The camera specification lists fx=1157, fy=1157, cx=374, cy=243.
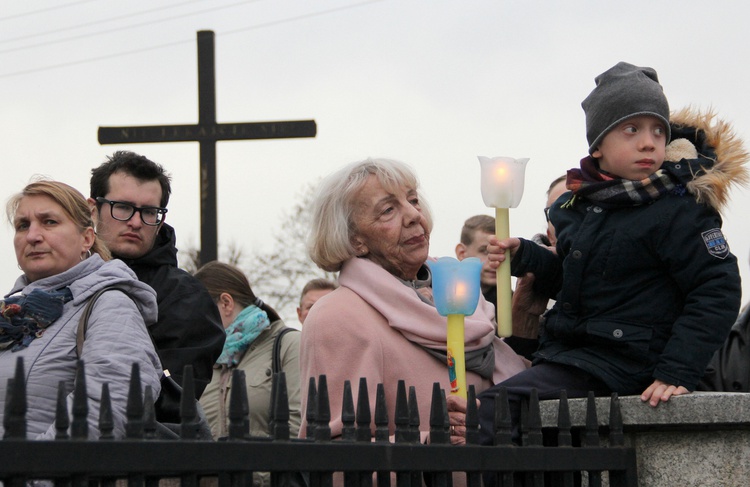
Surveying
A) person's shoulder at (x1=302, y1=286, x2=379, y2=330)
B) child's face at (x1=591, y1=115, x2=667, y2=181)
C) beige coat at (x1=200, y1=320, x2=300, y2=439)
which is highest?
child's face at (x1=591, y1=115, x2=667, y2=181)

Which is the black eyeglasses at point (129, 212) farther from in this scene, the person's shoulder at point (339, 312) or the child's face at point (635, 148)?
the child's face at point (635, 148)

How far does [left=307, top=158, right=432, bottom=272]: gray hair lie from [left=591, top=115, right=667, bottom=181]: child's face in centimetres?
82

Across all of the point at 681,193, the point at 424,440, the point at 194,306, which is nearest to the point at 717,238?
the point at 681,193

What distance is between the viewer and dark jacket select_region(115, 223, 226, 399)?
4496mm

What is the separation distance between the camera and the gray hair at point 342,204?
432 cm

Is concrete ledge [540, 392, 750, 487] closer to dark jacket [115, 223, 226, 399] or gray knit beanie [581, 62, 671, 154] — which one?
gray knit beanie [581, 62, 671, 154]

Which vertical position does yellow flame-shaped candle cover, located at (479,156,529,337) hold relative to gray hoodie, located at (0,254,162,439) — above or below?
above

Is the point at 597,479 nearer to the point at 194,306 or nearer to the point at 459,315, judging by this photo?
the point at 459,315

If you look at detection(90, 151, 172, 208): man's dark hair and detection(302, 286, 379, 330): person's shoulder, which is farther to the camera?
detection(90, 151, 172, 208): man's dark hair

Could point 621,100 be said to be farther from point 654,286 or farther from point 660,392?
point 660,392

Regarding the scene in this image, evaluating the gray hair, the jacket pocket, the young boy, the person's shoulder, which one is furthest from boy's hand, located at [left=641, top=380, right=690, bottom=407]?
the gray hair

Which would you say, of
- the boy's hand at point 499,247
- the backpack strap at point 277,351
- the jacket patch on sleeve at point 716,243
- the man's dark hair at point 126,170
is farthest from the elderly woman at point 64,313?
the backpack strap at point 277,351

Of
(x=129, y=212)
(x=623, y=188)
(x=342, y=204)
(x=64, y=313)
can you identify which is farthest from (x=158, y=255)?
(x=623, y=188)

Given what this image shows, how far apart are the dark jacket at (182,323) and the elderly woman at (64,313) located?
611 mm
